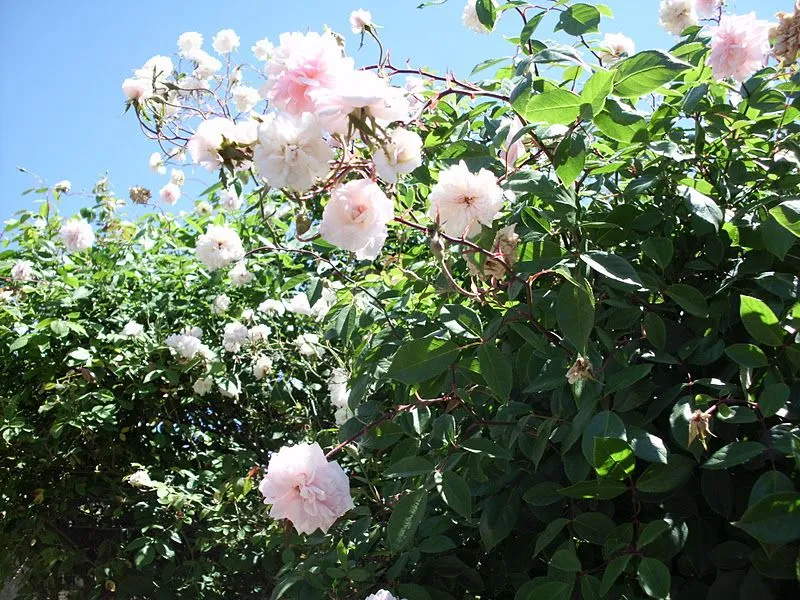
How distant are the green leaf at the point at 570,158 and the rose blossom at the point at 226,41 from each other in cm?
164

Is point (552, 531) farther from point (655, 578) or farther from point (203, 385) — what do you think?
point (203, 385)

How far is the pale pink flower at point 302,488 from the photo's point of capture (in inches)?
44.6

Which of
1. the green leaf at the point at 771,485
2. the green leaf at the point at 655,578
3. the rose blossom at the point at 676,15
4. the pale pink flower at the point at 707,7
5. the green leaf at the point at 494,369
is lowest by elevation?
the green leaf at the point at 655,578

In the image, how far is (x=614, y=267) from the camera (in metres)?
1.04

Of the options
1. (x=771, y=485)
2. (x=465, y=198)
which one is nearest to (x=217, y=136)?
(x=465, y=198)

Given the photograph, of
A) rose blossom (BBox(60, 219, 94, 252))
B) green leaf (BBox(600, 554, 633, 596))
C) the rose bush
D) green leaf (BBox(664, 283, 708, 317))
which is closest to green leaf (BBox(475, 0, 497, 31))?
the rose bush

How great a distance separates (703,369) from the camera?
4.08 ft

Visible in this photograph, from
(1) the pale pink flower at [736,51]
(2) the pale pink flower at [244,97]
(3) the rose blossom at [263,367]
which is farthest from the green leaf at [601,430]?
(3) the rose blossom at [263,367]

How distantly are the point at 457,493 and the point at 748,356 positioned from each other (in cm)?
44

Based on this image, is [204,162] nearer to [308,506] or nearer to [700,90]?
[308,506]

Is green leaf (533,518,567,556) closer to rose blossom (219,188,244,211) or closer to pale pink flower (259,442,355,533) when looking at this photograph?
pale pink flower (259,442,355,533)

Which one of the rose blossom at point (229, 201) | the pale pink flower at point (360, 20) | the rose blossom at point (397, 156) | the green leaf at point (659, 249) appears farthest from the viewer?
the rose blossom at point (229, 201)

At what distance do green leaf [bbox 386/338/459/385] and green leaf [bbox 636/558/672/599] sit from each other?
37 centimetres

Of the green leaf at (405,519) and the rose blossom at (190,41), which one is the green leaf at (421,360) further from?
the rose blossom at (190,41)
